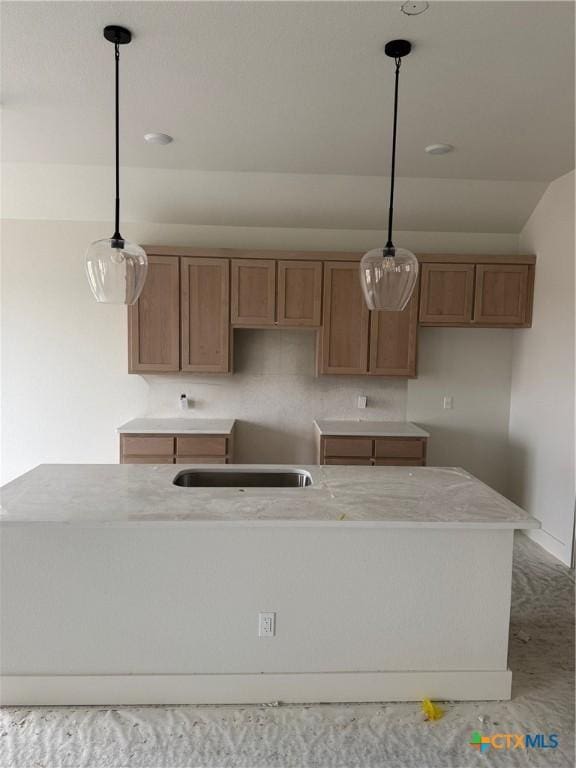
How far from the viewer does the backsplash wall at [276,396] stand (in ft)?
13.7

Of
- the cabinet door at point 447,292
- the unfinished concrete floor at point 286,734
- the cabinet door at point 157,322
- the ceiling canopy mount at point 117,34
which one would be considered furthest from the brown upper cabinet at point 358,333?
the unfinished concrete floor at point 286,734

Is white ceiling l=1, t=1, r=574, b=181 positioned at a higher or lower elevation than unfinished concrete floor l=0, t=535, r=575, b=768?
higher

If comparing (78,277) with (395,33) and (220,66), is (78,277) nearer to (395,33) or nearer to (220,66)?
(220,66)

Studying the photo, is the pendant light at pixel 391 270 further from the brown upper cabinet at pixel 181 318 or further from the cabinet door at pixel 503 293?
the cabinet door at pixel 503 293

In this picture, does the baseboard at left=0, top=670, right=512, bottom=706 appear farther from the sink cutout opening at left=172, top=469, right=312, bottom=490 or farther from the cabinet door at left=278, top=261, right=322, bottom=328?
the cabinet door at left=278, top=261, right=322, bottom=328

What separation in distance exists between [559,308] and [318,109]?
2407 millimetres

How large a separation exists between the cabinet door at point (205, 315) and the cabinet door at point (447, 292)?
1717 millimetres

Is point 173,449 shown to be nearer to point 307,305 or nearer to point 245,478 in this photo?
point 245,478

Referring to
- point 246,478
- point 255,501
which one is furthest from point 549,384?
point 255,501

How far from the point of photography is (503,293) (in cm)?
390

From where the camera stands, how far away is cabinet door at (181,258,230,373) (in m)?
3.79

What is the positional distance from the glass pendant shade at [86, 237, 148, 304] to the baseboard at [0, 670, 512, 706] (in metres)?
1.65

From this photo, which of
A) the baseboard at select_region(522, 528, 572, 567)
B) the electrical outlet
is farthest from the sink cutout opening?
the baseboard at select_region(522, 528, 572, 567)

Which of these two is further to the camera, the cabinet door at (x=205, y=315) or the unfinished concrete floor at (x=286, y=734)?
the cabinet door at (x=205, y=315)
